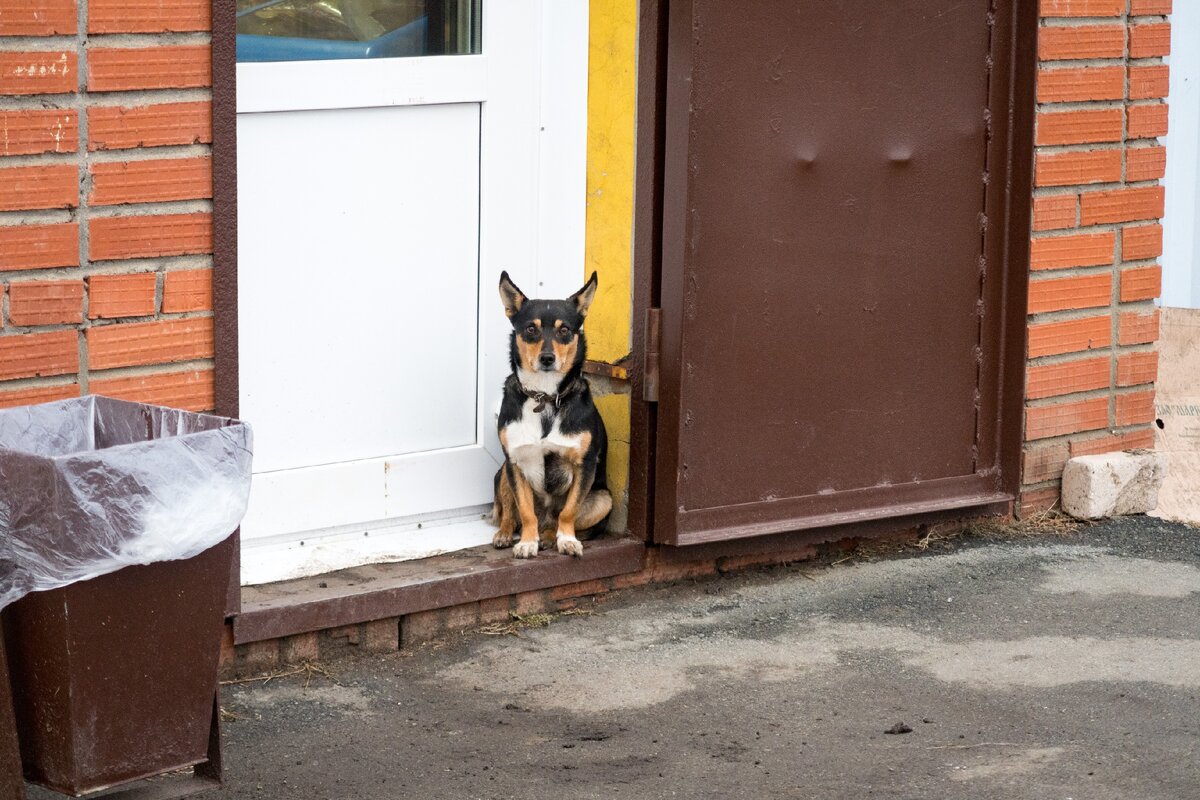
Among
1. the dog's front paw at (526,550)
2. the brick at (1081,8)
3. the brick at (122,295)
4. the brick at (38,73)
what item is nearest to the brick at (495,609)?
the dog's front paw at (526,550)

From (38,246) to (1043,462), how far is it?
12.9ft

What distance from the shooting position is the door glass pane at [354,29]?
4.83 m

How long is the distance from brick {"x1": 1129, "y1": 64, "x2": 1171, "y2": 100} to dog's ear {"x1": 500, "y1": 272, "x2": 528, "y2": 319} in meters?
2.72

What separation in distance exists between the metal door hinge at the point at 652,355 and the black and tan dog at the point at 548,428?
0.20 metres

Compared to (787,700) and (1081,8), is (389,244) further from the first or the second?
(1081,8)

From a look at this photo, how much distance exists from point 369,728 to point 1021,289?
310 cm

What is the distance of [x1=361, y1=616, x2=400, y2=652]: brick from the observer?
4766mm

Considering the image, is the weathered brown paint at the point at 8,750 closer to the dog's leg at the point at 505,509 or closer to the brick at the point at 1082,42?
the dog's leg at the point at 505,509

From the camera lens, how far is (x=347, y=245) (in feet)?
16.7

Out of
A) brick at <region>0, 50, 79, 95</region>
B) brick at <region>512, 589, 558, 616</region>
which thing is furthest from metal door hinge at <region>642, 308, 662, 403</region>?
brick at <region>0, 50, 79, 95</region>

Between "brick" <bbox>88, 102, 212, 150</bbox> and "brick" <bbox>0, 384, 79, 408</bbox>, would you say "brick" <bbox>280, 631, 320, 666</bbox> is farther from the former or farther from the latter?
"brick" <bbox>88, 102, 212, 150</bbox>

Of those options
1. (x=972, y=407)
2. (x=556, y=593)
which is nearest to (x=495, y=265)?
(x=556, y=593)

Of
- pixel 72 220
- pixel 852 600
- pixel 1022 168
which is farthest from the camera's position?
pixel 1022 168

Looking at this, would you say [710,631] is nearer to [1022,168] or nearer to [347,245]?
[347,245]
